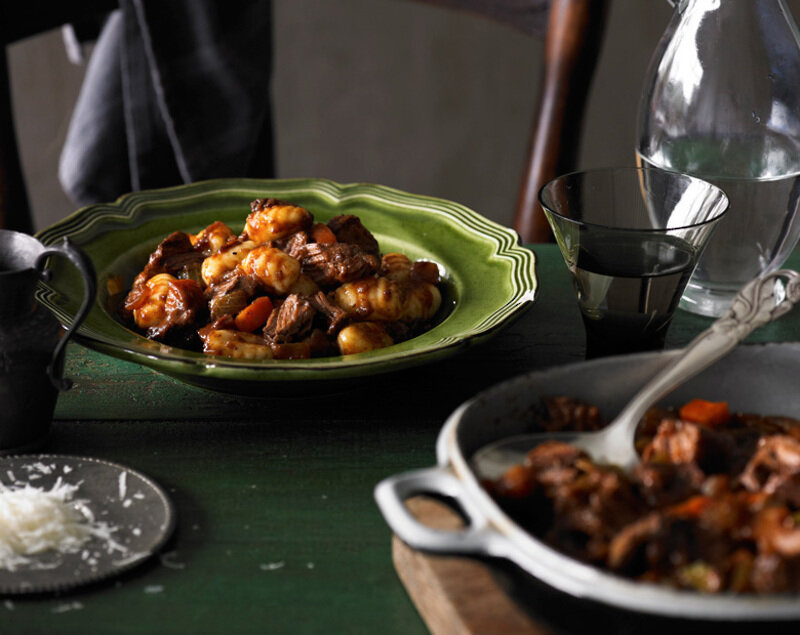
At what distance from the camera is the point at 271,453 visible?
0.81 meters

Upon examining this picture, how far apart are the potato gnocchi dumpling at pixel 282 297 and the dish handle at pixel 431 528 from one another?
297 mm

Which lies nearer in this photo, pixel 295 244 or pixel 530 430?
pixel 530 430

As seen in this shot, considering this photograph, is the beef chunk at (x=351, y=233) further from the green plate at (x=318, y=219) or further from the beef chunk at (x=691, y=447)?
the beef chunk at (x=691, y=447)

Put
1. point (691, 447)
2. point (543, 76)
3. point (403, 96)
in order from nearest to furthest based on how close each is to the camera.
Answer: point (691, 447)
point (543, 76)
point (403, 96)

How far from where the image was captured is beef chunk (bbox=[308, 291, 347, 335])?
0.90 m

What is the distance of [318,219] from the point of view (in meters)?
1.17

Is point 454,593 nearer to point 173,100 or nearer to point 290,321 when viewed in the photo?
point 290,321

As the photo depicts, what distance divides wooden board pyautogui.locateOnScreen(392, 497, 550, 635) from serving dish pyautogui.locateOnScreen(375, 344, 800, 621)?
22 mm

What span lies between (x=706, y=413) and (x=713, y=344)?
0.05 metres

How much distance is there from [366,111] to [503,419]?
8.22 feet

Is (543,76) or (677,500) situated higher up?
(543,76)

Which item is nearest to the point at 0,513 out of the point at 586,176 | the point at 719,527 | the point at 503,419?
the point at 503,419

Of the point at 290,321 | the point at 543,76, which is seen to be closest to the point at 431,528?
the point at 290,321

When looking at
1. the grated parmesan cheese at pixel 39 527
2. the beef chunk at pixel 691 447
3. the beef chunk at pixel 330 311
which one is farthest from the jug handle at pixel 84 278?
the beef chunk at pixel 691 447
